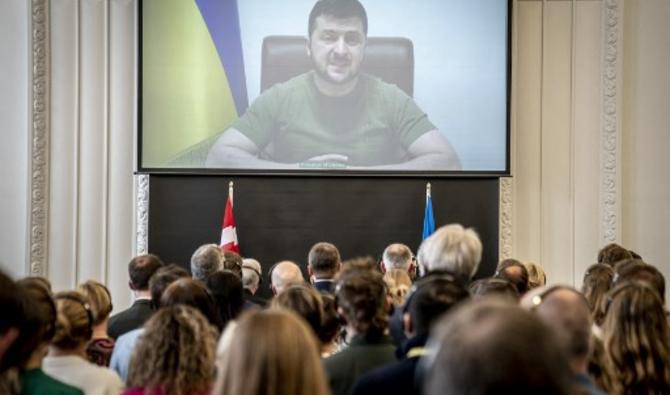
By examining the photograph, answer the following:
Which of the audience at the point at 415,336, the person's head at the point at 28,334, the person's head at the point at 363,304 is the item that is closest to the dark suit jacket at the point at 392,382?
the audience at the point at 415,336

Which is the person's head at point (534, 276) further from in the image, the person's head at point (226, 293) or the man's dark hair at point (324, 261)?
the person's head at point (226, 293)

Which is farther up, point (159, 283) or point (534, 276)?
point (159, 283)

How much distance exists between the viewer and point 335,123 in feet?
30.1

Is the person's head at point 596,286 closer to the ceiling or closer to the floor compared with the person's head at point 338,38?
closer to the floor

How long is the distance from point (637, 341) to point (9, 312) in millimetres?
1945

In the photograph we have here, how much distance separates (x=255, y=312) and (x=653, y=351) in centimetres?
166

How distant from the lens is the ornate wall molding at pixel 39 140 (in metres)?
8.99

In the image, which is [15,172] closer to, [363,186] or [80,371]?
[363,186]

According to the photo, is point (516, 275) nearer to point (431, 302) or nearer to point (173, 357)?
point (431, 302)

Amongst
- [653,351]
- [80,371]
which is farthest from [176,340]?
[653,351]

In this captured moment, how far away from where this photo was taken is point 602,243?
9406 millimetres

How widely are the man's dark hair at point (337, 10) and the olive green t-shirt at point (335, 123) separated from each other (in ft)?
1.75

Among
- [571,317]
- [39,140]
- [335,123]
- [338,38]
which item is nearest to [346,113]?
[335,123]

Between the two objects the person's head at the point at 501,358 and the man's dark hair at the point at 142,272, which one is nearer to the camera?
the person's head at the point at 501,358
